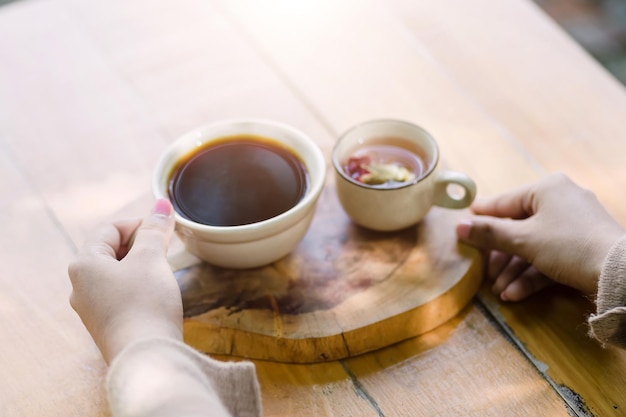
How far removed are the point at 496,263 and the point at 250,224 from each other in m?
0.31

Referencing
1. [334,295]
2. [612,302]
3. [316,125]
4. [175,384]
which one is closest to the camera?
[175,384]

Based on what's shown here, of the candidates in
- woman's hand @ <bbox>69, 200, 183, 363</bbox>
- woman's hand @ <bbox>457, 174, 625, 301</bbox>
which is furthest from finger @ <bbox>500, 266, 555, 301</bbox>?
woman's hand @ <bbox>69, 200, 183, 363</bbox>

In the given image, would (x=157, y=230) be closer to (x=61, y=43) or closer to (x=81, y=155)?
(x=81, y=155)

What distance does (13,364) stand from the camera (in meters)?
0.87

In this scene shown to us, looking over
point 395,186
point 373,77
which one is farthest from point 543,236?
point 373,77

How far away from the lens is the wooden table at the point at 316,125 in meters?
0.83

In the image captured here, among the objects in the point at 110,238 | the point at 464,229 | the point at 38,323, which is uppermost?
the point at 464,229

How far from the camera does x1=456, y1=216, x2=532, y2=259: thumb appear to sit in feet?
2.99

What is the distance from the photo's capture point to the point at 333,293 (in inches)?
35.5

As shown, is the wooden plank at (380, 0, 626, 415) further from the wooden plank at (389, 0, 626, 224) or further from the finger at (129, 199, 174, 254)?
the finger at (129, 199, 174, 254)

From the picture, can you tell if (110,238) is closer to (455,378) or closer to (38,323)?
(38,323)

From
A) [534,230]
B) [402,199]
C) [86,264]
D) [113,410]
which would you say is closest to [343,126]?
[402,199]

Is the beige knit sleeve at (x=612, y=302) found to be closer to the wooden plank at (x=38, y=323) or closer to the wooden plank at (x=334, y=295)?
the wooden plank at (x=334, y=295)

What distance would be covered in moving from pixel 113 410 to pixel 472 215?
51cm
